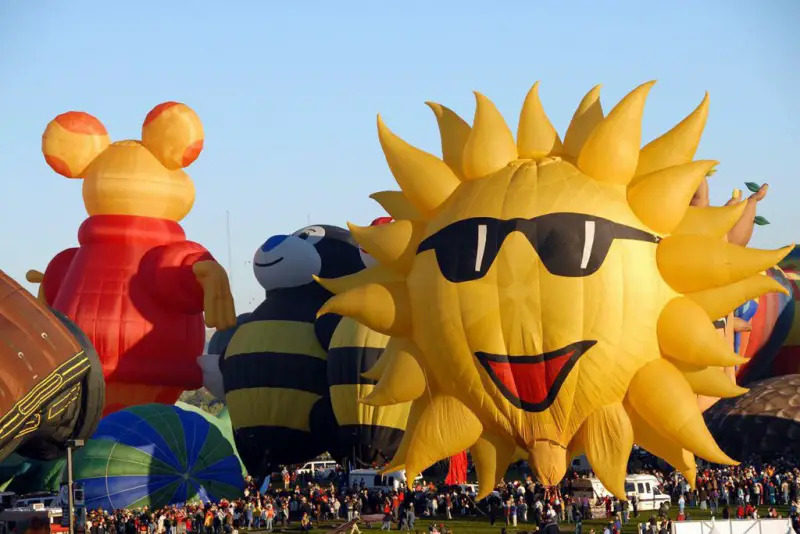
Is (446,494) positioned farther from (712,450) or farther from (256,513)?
(712,450)

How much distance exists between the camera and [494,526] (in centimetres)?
2339

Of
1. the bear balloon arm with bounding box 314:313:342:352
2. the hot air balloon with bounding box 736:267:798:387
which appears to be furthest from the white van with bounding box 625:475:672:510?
the hot air balloon with bounding box 736:267:798:387

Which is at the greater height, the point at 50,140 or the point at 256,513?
the point at 50,140

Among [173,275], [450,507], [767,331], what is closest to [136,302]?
[173,275]

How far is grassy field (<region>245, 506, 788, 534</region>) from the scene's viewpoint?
22.7 meters

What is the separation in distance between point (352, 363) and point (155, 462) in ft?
15.9

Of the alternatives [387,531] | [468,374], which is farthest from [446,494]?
[468,374]

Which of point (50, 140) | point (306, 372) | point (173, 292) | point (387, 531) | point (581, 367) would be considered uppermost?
A: point (50, 140)

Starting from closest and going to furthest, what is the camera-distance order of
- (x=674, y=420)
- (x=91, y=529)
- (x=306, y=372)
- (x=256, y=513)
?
(x=674, y=420)
(x=91, y=529)
(x=256, y=513)
(x=306, y=372)

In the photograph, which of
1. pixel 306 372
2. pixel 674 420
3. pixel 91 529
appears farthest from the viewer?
pixel 306 372

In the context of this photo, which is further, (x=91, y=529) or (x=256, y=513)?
(x=256, y=513)

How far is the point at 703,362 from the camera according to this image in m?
16.5

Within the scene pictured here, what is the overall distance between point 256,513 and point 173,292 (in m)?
8.26

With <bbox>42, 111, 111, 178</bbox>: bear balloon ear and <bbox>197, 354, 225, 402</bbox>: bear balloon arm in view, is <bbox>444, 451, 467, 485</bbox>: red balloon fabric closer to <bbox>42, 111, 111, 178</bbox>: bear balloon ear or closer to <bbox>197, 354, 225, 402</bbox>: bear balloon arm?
<bbox>197, 354, 225, 402</bbox>: bear balloon arm
